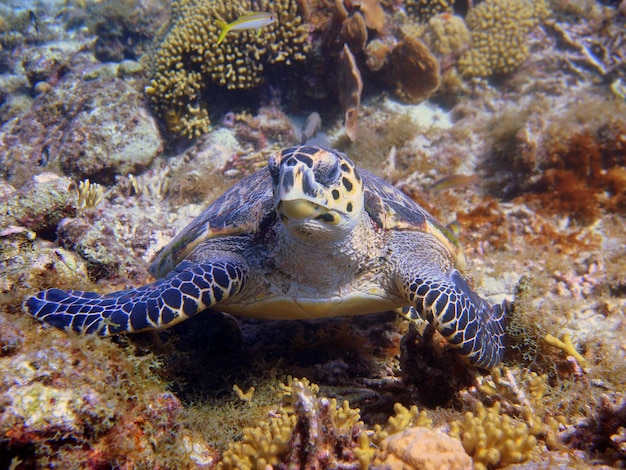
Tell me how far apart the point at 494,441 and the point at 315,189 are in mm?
1701

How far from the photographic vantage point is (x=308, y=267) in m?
2.82

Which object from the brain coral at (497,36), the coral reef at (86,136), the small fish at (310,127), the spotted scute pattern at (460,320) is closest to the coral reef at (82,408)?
the spotted scute pattern at (460,320)

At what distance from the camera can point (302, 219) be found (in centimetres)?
229

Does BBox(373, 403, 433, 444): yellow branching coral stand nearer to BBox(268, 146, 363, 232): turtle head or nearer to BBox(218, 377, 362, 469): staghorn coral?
BBox(218, 377, 362, 469): staghorn coral

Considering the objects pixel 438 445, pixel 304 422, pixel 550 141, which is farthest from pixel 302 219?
pixel 550 141

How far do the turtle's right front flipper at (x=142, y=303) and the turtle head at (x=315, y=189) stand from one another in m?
0.79

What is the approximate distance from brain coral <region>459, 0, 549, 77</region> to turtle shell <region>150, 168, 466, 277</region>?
5552 mm

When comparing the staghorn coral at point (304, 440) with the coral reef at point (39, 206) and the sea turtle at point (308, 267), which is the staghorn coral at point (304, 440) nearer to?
the sea turtle at point (308, 267)

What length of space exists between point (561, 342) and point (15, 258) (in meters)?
4.66

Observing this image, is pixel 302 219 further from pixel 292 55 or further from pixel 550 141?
pixel 292 55

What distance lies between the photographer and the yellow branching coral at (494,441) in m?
1.80

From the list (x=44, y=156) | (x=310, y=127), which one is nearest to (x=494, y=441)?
(x=310, y=127)

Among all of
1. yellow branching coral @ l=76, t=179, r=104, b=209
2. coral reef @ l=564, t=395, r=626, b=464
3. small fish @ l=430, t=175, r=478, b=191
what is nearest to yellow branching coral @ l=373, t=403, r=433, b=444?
coral reef @ l=564, t=395, r=626, b=464

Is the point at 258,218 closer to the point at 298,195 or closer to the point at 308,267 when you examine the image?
the point at 308,267
